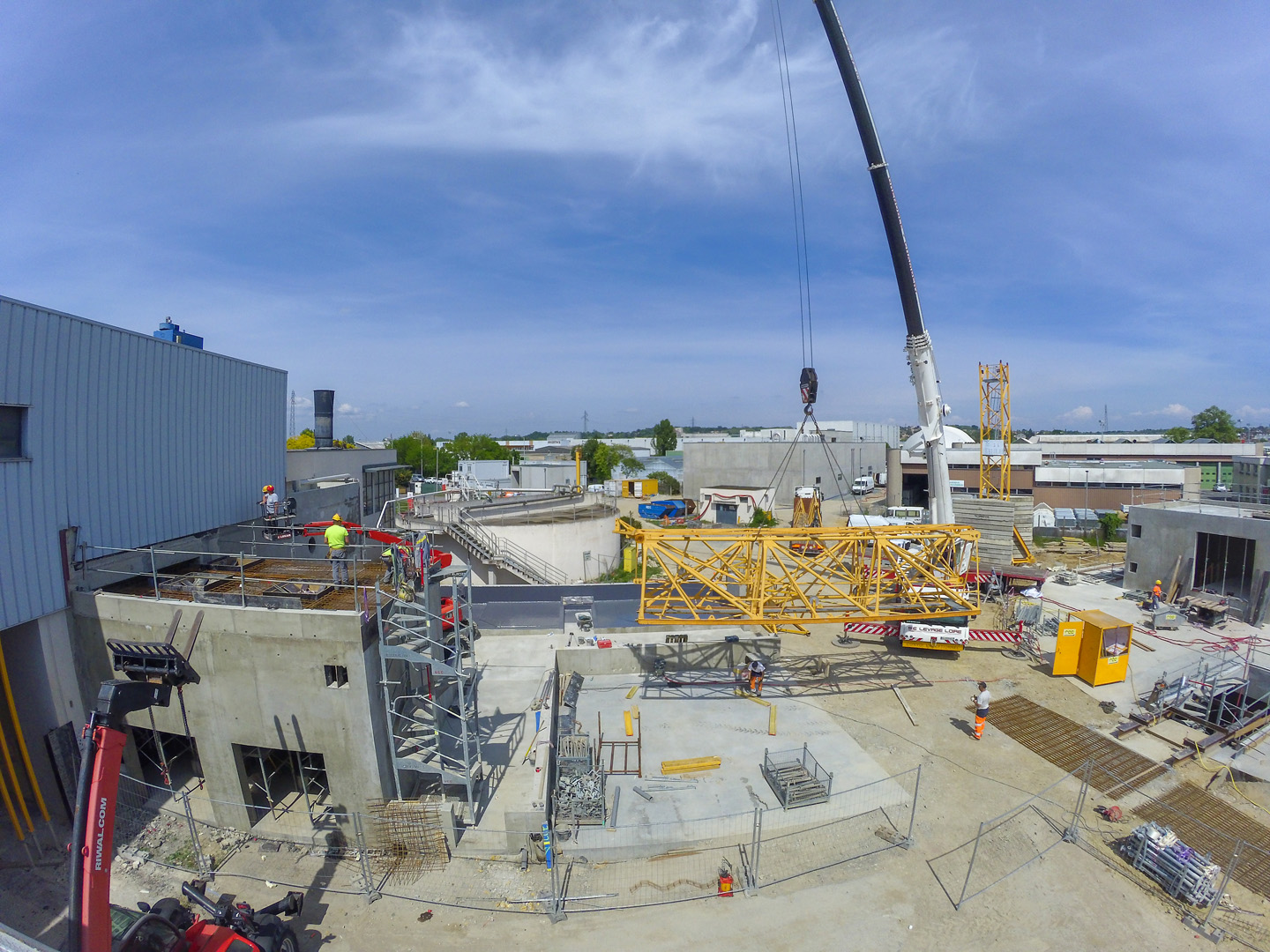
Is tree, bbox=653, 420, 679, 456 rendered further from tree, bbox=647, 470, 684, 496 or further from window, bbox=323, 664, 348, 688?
window, bbox=323, 664, 348, 688

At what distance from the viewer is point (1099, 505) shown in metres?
45.0

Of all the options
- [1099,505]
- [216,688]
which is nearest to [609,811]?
[216,688]

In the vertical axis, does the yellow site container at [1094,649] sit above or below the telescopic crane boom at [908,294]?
below

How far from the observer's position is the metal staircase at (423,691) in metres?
10.6

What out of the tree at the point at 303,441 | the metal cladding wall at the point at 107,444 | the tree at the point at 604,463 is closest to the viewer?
A: the metal cladding wall at the point at 107,444

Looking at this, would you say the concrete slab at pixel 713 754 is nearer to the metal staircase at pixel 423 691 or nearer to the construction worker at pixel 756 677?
the construction worker at pixel 756 677

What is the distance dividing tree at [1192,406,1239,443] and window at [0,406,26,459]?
127669mm

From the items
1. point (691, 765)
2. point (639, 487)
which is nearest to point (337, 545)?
point (691, 765)

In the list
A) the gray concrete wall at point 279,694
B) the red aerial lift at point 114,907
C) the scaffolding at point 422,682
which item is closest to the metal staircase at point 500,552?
the scaffolding at point 422,682

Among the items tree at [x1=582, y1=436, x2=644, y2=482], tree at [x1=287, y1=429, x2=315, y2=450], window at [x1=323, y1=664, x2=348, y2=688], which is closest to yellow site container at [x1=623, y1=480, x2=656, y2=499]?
tree at [x1=582, y1=436, x2=644, y2=482]

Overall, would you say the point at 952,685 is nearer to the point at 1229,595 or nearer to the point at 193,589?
the point at 1229,595

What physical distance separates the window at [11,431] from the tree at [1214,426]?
419ft

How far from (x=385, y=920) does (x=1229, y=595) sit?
3091cm

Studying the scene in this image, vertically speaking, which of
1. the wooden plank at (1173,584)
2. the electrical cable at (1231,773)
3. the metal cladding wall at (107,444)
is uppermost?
the metal cladding wall at (107,444)
